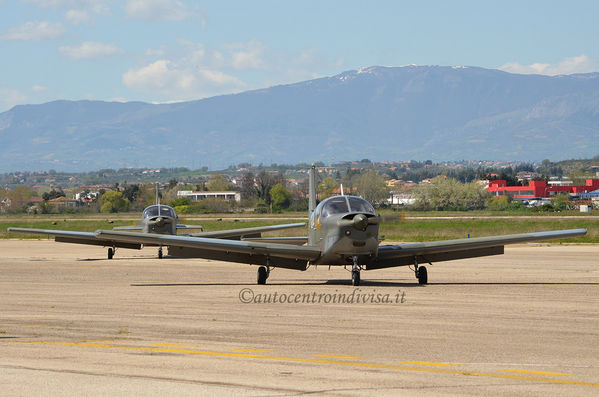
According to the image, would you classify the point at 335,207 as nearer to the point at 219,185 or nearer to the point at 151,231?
the point at 151,231

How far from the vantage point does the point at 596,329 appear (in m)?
13.4

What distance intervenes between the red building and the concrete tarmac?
16671cm

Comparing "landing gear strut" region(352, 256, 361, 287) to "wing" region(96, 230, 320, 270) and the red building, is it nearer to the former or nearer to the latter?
"wing" region(96, 230, 320, 270)

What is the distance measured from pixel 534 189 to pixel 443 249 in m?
172

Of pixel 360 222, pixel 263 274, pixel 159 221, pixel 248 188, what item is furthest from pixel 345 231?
pixel 248 188

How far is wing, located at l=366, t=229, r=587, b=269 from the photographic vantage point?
867 inches

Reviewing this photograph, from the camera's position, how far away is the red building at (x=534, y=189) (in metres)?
186

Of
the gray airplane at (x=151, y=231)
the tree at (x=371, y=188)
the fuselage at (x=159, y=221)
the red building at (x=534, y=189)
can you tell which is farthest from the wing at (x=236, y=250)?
the red building at (x=534, y=189)

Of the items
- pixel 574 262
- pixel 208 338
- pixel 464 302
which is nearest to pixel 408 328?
pixel 208 338

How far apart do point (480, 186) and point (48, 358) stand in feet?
398

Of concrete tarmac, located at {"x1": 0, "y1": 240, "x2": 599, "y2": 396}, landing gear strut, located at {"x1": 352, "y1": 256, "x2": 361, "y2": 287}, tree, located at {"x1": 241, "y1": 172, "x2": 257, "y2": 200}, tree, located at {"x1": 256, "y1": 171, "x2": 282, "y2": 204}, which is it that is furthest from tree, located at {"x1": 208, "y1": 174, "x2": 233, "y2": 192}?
landing gear strut, located at {"x1": 352, "y1": 256, "x2": 361, "y2": 287}

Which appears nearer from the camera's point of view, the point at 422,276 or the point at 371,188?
the point at 422,276

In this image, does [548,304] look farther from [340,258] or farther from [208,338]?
[208,338]

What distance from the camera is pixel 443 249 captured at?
72.8ft
